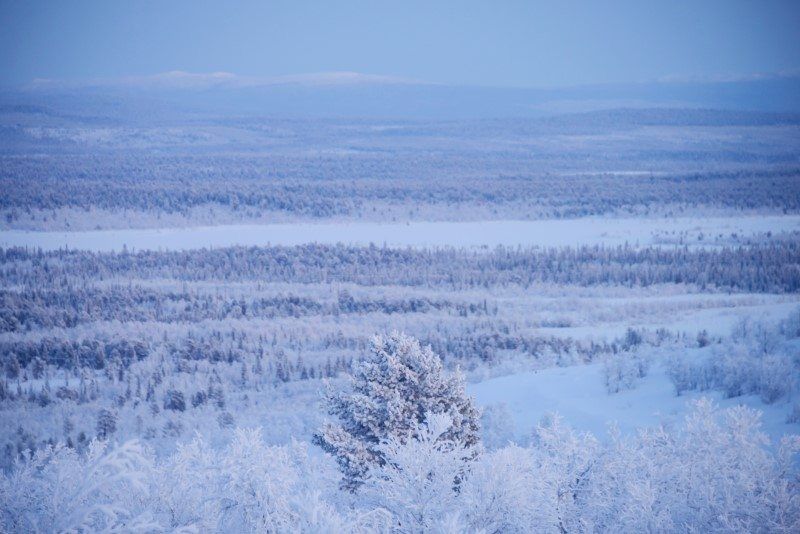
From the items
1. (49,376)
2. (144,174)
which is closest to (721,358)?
(49,376)

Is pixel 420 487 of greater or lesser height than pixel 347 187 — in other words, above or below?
above

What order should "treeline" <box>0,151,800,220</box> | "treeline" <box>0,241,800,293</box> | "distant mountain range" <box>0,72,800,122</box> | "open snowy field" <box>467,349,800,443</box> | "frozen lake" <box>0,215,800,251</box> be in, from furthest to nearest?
"distant mountain range" <box>0,72,800,122</box>
"treeline" <box>0,151,800,220</box>
"frozen lake" <box>0,215,800,251</box>
"treeline" <box>0,241,800,293</box>
"open snowy field" <box>467,349,800,443</box>

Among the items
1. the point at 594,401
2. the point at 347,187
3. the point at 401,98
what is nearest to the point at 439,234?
the point at 347,187

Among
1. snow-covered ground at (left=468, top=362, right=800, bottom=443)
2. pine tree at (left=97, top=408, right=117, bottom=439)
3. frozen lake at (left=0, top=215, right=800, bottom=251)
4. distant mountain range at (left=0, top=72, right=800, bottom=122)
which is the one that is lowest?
frozen lake at (left=0, top=215, right=800, bottom=251)

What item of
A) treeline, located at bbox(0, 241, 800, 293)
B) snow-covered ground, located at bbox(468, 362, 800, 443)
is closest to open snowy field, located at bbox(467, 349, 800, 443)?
snow-covered ground, located at bbox(468, 362, 800, 443)

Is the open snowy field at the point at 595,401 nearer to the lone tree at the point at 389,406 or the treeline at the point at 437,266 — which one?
the lone tree at the point at 389,406

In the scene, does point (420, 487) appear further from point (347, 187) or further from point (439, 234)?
point (347, 187)

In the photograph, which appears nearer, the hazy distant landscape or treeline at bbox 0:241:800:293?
the hazy distant landscape

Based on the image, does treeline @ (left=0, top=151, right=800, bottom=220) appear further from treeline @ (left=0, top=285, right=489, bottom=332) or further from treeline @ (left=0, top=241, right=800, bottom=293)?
treeline @ (left=0, top=285, right=489, bottom=332)
